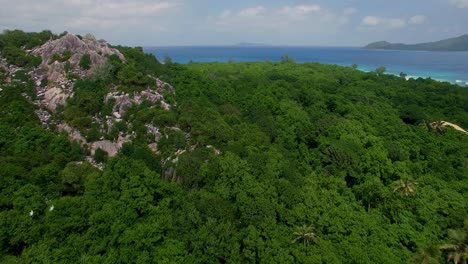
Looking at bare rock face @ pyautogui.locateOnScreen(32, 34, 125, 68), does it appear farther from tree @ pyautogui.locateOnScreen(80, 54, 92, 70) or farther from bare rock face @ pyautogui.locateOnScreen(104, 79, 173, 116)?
bare rock face @ pyautogui.locateOnScreen(104, 79, 173, 116)

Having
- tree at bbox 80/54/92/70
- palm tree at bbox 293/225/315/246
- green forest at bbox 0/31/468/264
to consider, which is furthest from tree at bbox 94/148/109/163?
palm tree at bbox 293/225/315/246

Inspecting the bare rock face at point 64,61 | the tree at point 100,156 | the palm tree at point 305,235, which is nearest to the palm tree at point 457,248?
the palm tree at point 305,235

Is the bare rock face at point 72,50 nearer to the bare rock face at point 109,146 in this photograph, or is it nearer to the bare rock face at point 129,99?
the bare rock face at point 129,99

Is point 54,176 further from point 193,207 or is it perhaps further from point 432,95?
point 432,95

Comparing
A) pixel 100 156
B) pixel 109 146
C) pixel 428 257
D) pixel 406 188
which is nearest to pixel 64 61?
pixel 109 146

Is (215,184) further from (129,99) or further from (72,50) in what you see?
(72,50)

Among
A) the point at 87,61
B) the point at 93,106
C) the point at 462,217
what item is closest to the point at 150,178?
the point at 93,106
